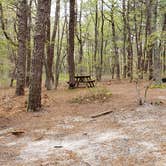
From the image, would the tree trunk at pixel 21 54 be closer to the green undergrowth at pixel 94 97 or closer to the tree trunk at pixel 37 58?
the green undergrowth at pixel 94 97

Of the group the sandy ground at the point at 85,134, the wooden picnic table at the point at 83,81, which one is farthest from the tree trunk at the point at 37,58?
the wooden picnic table at the point at 83,81

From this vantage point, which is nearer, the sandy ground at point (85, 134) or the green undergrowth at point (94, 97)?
the sandy ground at point (85, 134)

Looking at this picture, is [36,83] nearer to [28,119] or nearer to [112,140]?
[28,119]

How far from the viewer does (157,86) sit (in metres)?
14.6

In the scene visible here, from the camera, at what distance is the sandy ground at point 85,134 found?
213 inches

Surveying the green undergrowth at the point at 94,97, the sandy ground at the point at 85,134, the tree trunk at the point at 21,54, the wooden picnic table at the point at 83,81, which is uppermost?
the tree trunk at the point at 21,54

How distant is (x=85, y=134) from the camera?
718 centimetres

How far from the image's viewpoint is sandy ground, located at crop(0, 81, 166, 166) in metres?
5.40

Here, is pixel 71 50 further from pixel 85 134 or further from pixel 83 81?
pixel 85 134

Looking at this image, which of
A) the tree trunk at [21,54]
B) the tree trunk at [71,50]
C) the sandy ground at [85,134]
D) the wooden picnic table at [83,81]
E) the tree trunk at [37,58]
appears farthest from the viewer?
the wooden picnic table at [83,81]

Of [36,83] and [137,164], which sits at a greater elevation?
[36,83]

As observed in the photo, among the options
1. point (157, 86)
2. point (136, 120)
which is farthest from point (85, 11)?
point (136, 120)

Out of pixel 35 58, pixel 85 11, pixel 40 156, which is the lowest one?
pixel 40 156

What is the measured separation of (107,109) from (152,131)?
2.99 m
